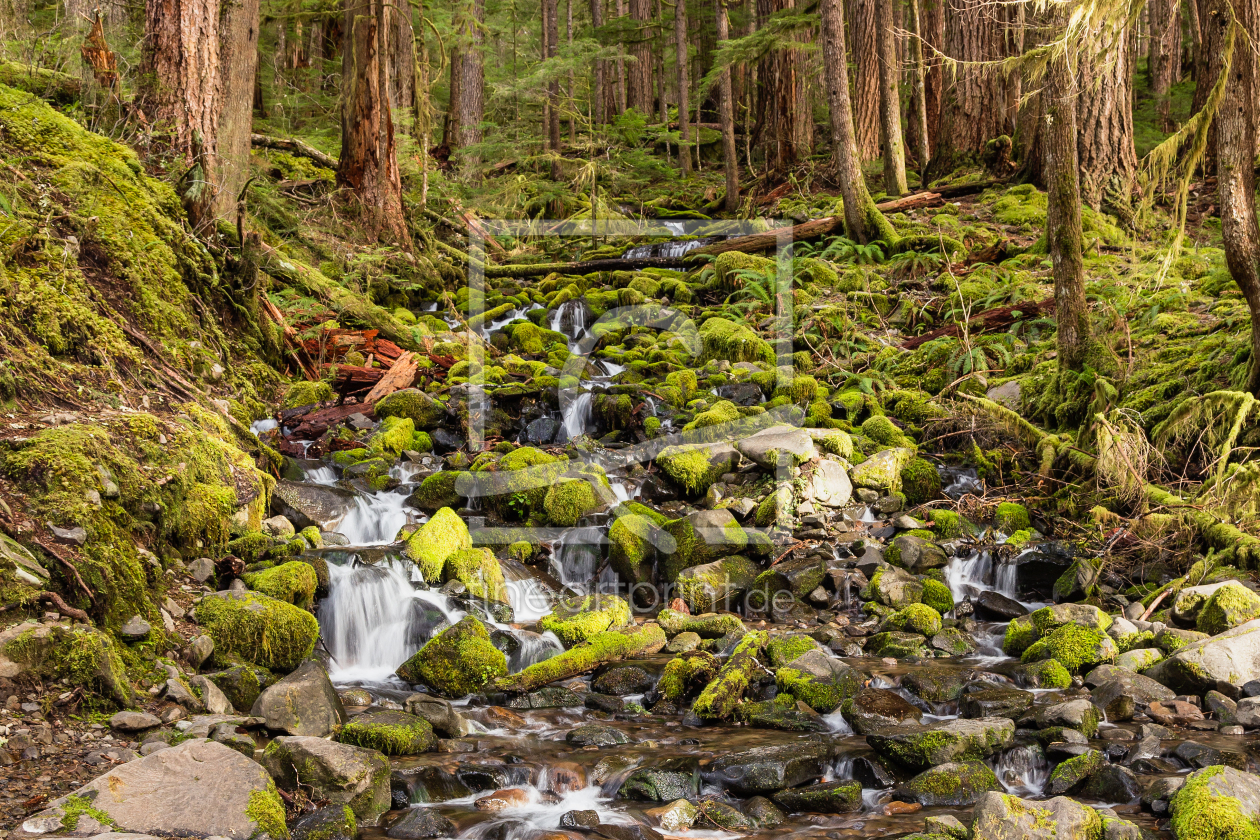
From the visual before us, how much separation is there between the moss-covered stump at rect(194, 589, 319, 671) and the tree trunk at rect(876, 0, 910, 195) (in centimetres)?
1456

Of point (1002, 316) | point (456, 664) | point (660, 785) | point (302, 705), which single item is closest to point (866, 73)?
point (1002, 316)

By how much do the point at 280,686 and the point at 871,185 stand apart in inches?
680

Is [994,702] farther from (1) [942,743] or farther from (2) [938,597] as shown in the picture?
(2) [938,597]

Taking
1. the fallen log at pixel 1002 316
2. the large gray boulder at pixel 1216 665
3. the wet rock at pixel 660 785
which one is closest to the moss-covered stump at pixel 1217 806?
the large gray boulder at pixel 1216 665

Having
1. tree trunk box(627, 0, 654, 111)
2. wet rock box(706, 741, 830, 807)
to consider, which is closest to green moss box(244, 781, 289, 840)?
wet rock box(706, 741, 830, 807)

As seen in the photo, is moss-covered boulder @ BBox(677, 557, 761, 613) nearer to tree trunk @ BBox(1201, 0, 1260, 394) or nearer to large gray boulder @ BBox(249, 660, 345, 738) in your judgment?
large gray boulder @ BBox(249, 660, 345, 738)

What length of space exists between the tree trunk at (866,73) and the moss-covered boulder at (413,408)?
40.7 feet

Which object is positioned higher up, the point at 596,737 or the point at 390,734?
the point at 390,734

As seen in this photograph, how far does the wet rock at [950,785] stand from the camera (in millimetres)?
4367

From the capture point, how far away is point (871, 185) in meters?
18.6

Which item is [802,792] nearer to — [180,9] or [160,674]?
[160,674]

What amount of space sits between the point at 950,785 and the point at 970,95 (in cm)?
1541

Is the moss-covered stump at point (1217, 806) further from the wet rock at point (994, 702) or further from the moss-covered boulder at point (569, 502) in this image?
the moss-covered boulder at point (569, 502)

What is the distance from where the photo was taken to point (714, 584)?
24.1ft
